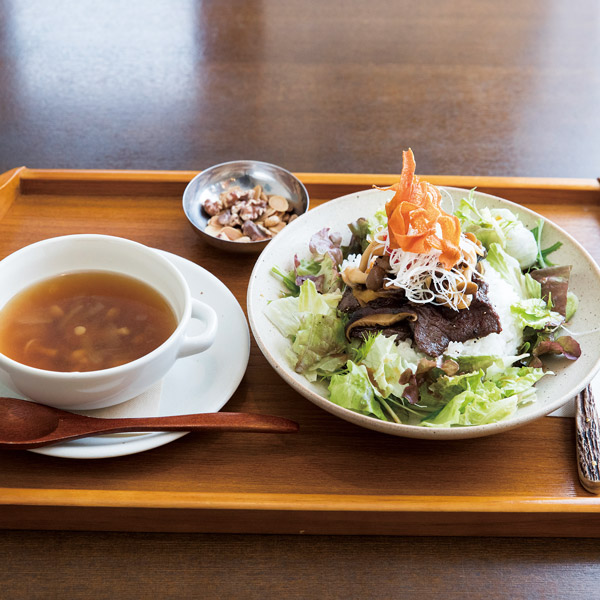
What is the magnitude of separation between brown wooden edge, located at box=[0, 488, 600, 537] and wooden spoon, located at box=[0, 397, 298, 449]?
0.11 meters

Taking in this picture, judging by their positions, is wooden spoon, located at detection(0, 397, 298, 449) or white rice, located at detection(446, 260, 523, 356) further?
white rice, located at detection(446, 260, 523, 356)

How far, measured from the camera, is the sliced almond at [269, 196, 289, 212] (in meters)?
2.01

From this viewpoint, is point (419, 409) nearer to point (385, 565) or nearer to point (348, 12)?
point (385, 565)

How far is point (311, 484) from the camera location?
52.1 inches

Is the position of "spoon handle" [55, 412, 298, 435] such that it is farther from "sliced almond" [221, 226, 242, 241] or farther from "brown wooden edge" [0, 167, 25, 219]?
"brown wooden edge" [0, 167, 25, 219]

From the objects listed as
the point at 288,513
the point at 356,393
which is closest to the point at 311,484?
the point at 288,513

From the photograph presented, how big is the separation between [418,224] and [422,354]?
29cm

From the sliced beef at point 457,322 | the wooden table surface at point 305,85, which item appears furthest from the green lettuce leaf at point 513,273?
the wooden table surface at point 305,85

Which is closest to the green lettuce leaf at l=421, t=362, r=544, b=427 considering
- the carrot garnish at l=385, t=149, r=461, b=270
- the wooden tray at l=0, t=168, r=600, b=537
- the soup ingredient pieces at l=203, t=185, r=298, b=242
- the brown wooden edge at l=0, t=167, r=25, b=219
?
the wooden tray at l=0, t=168, r=600, b=537

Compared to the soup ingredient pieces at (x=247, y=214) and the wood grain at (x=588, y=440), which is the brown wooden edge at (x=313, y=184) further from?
the wood grain at (x=588, y=440)

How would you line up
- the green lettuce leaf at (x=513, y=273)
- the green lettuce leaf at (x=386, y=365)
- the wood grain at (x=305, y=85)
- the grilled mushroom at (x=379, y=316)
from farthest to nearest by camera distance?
1. the wood grain at (x=305, y=85)
2. the green lettuce leaf at (x=513, y=273)
3. the grilled mushroom at (x=379, y=316)
4. the green lettuce leaf at (x=386, y=365)

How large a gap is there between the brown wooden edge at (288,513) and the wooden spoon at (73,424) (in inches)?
4.2

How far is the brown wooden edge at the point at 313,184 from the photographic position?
2070mm

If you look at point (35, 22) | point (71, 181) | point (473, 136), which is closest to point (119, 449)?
point (71, 181)
